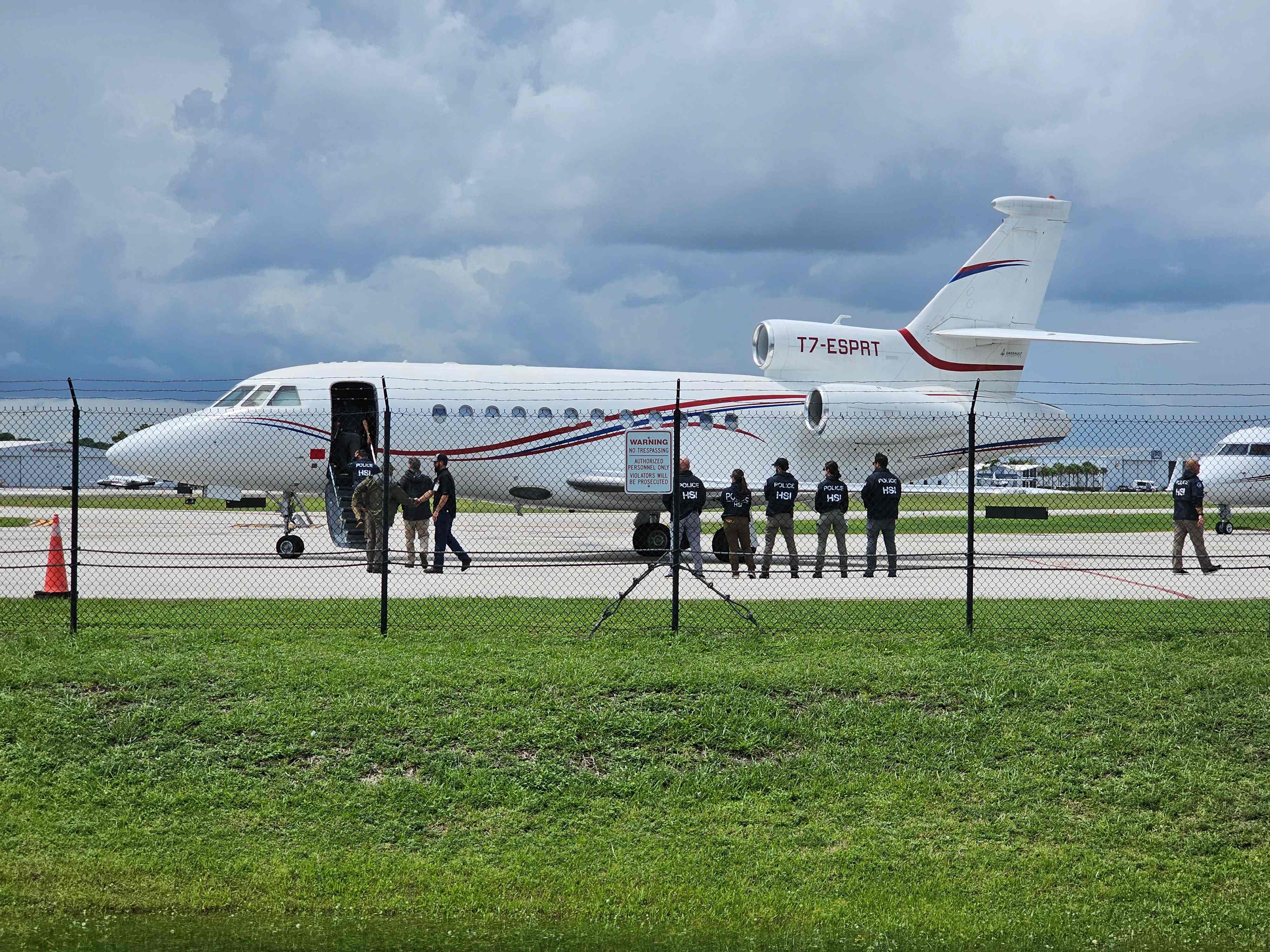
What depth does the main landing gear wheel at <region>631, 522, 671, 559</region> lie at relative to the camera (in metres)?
23.6

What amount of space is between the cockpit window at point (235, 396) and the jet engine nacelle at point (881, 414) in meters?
11.3

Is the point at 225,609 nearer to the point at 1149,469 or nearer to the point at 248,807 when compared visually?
the point at 248,807

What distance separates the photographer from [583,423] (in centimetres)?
2423

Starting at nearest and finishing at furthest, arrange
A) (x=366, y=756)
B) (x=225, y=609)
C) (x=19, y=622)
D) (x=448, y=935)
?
(x=448, y=935)
(x=366, y=756)
(x=19, y=622)
(x=225, y=609)

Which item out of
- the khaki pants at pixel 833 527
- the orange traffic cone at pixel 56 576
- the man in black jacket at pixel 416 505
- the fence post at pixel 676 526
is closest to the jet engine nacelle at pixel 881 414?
the khaki pants at pixel 833 527

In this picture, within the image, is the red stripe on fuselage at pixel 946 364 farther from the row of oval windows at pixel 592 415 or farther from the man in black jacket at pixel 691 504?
Result: the man in black jacket at pixel 691 504

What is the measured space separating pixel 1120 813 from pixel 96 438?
11.5 m

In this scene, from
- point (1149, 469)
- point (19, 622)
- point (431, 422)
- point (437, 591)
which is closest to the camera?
point (19, 622)

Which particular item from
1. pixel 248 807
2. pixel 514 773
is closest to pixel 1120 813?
pixel 514 773

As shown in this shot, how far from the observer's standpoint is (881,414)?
24750 mm

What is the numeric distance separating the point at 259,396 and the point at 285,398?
52 centimetres

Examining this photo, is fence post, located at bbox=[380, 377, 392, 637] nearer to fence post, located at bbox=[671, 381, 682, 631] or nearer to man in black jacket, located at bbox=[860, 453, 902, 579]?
fence post, located at bbox=[671, 381, 682, 631]

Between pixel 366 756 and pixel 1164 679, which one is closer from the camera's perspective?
pixel 366 756

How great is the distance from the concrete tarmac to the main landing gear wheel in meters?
0.30
